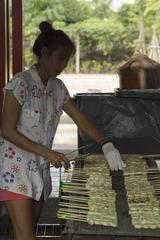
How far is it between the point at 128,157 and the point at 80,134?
5.07 feet

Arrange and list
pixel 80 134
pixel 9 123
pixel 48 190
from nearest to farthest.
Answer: pixel 9 123 < pixel 48 190 < pixel 80 134

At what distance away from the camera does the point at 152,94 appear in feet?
15.4

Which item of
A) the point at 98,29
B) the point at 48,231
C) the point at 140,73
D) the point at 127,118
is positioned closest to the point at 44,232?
the point at 48,231

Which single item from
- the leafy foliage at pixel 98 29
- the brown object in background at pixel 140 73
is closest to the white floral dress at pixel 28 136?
the brown object in background at pixel 140 73

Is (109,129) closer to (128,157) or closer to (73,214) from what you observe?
(128,157)

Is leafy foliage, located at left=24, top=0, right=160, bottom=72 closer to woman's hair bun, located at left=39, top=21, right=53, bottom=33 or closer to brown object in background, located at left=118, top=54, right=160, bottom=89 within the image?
brown object in background, located at left=118, top=54, right=160, bottom=89

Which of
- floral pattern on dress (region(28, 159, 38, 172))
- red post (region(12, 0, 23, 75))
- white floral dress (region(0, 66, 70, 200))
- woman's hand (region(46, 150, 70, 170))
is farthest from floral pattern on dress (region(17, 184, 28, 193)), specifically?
red post (region(12, 0, 23, 75))

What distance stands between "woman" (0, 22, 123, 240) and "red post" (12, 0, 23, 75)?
1953 mm

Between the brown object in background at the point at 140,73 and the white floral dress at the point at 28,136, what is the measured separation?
226 cm

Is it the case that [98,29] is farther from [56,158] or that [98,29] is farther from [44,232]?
[56,158]

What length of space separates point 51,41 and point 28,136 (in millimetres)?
545

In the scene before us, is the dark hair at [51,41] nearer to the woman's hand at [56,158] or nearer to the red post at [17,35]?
the woman's hand at [56,158]

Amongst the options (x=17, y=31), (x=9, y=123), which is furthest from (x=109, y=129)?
(x=9, y=123)

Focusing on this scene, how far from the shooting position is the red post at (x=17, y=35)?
4.60 m
